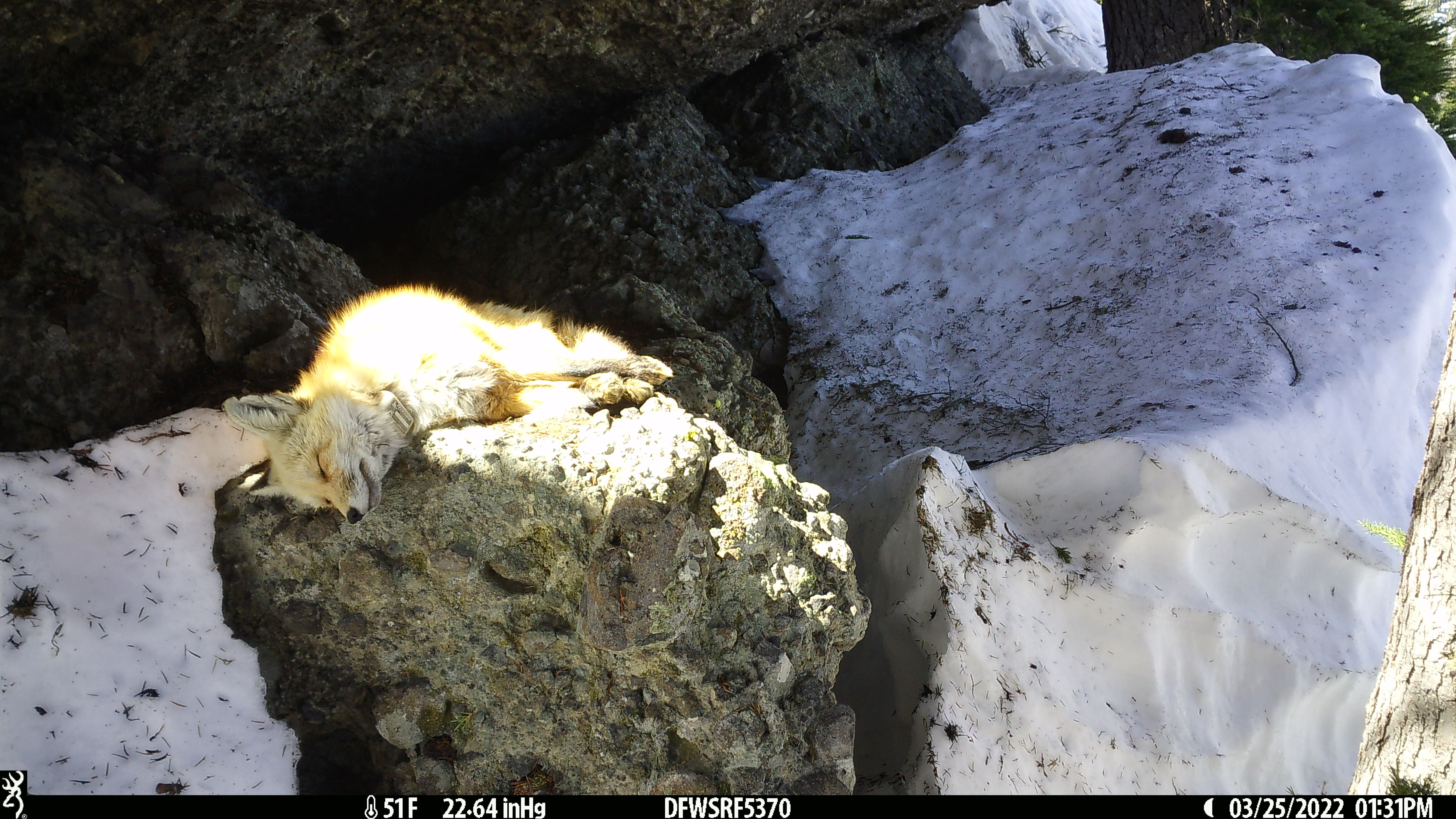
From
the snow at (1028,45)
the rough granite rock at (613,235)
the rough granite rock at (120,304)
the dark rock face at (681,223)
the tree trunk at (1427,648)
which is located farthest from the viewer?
the snow at (1028,45)

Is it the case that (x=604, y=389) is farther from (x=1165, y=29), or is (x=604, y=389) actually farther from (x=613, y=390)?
(x=1165, y=29)

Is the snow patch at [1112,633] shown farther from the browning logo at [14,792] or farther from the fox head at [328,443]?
the browning logo at [14,792]

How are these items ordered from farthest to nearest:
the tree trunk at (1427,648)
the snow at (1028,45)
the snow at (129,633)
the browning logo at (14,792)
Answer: the snow at (1028,45), the snow at (129,633), the browning logo at (14,792), the tree trunk at (1427,648)

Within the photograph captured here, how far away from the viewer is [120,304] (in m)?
3.45

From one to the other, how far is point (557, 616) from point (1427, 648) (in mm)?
2820

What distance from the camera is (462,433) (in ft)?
10.4

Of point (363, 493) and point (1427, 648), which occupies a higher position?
point (363, 493)

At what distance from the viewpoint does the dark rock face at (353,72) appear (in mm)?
3588

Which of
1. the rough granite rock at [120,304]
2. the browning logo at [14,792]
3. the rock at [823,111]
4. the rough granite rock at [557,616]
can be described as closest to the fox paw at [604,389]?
the rough granite rock at [557,616]

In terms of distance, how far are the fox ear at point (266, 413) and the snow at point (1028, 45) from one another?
325 inches

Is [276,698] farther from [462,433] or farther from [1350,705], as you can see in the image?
[1350,705]

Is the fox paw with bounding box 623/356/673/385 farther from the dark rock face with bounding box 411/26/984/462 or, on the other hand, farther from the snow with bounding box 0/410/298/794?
the snow with bounding box 0/410/298/794

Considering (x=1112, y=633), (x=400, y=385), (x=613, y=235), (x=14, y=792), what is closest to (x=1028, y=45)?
(x=613, y=235)

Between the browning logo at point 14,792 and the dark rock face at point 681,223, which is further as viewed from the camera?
the dark rock face at point 681,223
